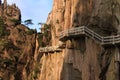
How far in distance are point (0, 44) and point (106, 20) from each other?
29.0 m

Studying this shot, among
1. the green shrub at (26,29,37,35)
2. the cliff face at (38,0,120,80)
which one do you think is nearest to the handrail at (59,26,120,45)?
the cliff face at (38,0,120,80)

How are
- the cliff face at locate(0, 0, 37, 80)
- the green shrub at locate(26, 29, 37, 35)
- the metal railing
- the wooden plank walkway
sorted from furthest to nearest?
the green shrub at locate(26, 29, 37, 35), the cliff face at locate(0, 0, 37, 80), the metal railing, the wooden plank walkway

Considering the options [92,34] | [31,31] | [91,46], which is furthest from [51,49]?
[31,31]

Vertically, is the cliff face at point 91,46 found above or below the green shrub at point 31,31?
below

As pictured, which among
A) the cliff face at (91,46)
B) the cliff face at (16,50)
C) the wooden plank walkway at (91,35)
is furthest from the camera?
the cliff face at (16,50)

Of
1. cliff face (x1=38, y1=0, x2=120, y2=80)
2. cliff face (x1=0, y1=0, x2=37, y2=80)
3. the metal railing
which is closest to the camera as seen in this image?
cliff face (x1=38, y1=0, x2=120, y2=80)

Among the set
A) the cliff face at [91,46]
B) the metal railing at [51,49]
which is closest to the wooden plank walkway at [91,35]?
the cliff face at [91,46]

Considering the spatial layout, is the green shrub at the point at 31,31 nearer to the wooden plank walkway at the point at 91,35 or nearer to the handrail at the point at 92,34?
the wooden plank walkway at the point at 91,35

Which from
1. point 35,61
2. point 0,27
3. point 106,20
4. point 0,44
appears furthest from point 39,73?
point 106,20

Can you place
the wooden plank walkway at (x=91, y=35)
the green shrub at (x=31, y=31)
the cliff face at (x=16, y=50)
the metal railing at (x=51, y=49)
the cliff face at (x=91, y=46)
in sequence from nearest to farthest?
the wooden plank walkway at (x=91, y=35) → the cliff face at (x=91, y=46) → the metal railing at (x=51, y=49) → the cliff face at (x=16, y=50) → the green shrub at (x=31, y=31)

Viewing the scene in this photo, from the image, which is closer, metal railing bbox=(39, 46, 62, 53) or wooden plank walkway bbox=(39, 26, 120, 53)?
wooden plank walkway bbox=(39, 26, 120, 53)

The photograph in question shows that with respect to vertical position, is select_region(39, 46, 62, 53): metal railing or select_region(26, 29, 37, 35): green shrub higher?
select_region(26, 29, 37, 35): green shrub

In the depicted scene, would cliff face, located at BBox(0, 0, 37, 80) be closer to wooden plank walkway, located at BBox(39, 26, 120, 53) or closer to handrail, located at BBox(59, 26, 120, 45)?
wooden plank walkway, located at BBox(39, 26, 120, 53)

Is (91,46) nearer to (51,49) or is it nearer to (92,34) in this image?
(92,34)
